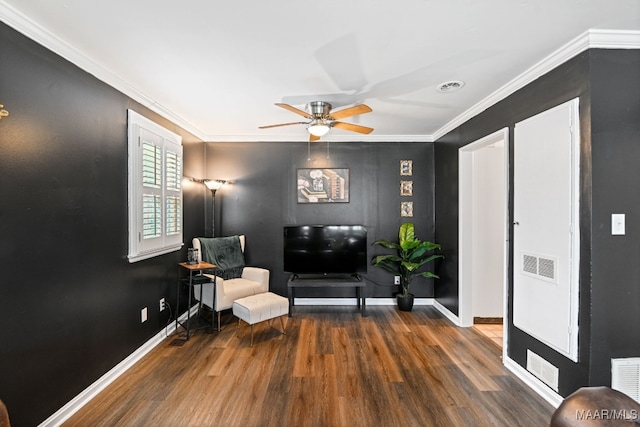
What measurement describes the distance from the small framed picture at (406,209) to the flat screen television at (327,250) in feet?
2.53

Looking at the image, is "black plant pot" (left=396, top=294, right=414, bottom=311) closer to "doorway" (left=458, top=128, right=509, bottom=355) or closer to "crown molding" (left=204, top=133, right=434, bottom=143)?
"doorway" (left=458, top=128, right=509, bottom=355)

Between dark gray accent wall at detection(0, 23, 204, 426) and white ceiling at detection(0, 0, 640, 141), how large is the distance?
0.29 meters

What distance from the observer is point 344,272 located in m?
4.54

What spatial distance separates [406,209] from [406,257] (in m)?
0.81

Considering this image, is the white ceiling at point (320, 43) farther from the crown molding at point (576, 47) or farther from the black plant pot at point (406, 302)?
the black plant pot at point (406, 302)

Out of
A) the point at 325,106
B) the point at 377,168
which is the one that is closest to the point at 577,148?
the point at 325,106

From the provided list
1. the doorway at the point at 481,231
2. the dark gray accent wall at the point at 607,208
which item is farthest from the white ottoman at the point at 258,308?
the dark gray accent wall at the point at 607,208

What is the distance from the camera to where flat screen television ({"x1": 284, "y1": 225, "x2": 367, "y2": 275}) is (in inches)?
178

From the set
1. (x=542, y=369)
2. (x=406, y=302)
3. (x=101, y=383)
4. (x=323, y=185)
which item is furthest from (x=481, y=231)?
(x=101, y=383)

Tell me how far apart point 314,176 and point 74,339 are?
137 inches

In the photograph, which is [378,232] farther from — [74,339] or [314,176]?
[74,339]

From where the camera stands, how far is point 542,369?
244 centimetres

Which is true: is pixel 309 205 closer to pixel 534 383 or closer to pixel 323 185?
pixel 323 185

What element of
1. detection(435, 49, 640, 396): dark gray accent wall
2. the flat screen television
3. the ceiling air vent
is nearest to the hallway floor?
detection(435, 49, 640, 396): dark gray accent wall
